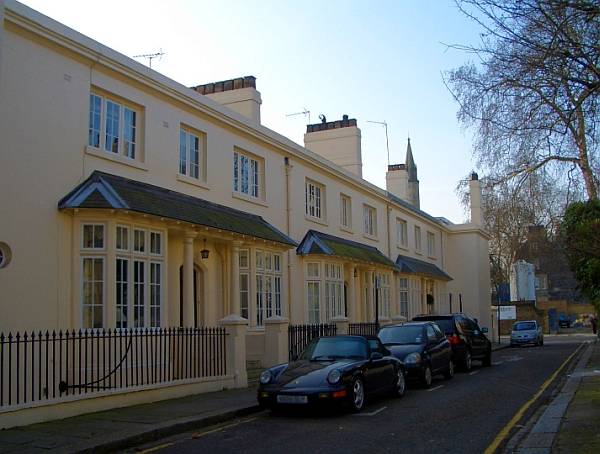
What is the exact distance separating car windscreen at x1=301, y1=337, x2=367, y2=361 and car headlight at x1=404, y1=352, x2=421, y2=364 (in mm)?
2735

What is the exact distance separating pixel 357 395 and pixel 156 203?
6.28 metres

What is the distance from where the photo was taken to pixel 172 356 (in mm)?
14406

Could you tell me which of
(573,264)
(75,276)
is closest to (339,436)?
(75,276)

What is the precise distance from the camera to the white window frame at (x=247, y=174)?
2027cm

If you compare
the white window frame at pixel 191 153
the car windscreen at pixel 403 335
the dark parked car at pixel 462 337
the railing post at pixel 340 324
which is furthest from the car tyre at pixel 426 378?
the white window frame at pixel 191 153

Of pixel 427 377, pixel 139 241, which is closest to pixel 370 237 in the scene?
pixel 427 377

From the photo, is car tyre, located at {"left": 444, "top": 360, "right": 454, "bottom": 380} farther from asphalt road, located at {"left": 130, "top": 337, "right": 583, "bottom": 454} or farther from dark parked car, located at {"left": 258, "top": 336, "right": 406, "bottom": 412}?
dark parked car, located at {"left": 258, "top": 336, "right": 406, "bottom": 412}

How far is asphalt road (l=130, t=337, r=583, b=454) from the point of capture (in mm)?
9086

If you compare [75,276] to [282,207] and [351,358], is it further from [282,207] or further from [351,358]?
[282,207]

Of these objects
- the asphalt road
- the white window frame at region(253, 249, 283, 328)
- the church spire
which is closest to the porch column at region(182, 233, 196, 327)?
the white window frame at region(253, 249, 283, 328)

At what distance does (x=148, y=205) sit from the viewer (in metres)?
14.7

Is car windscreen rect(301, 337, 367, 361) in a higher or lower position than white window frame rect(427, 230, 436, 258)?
lower

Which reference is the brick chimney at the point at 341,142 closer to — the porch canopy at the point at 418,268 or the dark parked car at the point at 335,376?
the porch canopy at the point at 418,268

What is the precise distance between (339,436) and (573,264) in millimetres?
16271
